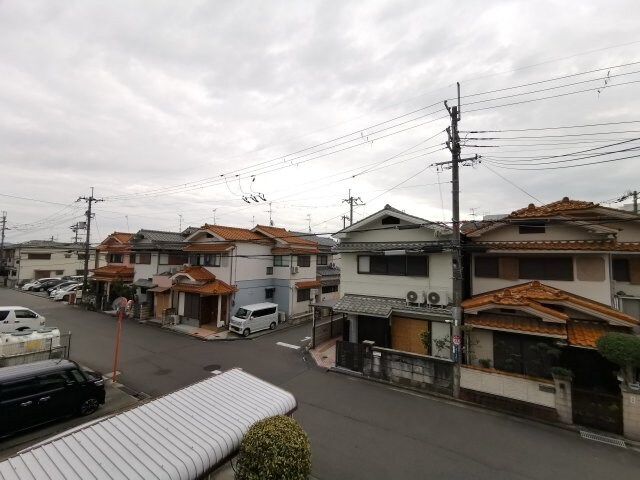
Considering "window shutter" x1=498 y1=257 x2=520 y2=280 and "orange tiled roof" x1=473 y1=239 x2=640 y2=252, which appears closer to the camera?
"orange tiled roof" x1=473 y1=239 x2=640 y2=252

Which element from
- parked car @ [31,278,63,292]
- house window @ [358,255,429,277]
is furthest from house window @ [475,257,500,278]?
parked car @ [31,278,63,292]

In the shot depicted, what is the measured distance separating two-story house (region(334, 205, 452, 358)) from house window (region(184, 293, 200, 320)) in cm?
1202

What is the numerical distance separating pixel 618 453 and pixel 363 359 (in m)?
8.45

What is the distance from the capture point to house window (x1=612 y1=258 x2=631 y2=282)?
45.0 feet

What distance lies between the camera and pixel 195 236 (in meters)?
24.6

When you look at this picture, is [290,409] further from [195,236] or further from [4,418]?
[195,236]

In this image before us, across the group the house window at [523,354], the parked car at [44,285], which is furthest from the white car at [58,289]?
the house window at [523,354]

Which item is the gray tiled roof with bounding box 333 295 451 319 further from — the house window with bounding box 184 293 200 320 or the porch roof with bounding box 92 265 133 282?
the porch roof with bounding box 92 265 133 282

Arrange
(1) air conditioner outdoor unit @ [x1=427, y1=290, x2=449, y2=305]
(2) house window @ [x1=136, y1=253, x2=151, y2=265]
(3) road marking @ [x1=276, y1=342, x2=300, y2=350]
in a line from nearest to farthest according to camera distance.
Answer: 1. (1) air conditioner outdoor unit @ [x1=427, y1=290, x2=449, y2=305]
2. (3) road marking @ [x1=276, y1=342, x2=300, y2=350]
3. (2) house window @ [x1=136, y1=253, x2=151, y2=265]

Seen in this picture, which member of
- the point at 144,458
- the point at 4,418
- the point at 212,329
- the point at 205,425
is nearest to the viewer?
the point at 144,458

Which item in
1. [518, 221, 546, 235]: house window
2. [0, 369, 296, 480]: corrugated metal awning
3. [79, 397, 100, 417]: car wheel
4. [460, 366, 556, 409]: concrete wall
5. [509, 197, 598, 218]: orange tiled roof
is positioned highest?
[509, 197, 598, 218]: orange tiled roof

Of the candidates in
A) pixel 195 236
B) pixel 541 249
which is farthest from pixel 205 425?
pixel 195 236

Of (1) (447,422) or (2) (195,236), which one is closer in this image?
(1) (447,422)

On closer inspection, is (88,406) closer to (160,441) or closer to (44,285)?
(160,441)
